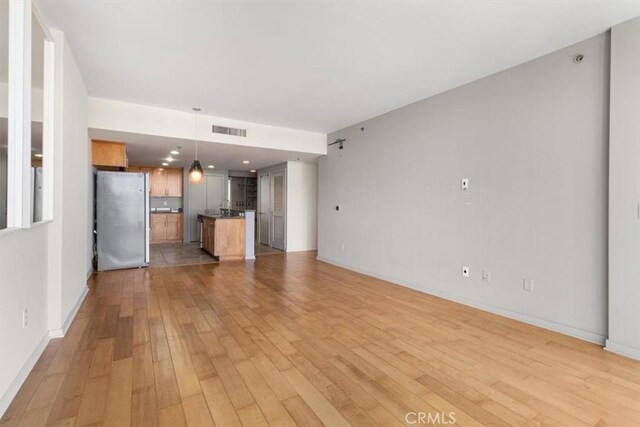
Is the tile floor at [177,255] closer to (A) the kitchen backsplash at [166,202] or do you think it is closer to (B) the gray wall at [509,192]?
(A) the kitchen backsplash at [166,202]

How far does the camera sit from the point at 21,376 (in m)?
2.04

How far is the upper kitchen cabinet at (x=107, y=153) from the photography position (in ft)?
17.6

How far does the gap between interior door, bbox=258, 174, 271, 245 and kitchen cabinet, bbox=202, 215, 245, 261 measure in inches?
85.5

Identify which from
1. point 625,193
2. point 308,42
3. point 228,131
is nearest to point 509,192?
point 625,193

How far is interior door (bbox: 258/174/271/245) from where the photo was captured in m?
9.02

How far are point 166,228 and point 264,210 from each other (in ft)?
9.79

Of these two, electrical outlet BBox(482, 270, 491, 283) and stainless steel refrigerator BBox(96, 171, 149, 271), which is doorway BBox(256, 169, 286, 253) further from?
electrical outlet BBox(482, 270, 491, 283)

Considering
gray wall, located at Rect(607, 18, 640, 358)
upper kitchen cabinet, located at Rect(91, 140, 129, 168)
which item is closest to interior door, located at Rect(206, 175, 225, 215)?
upper kitchen cabinet, located at Rect(91, 140, 129, 168)

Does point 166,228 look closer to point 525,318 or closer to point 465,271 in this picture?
point 465,271

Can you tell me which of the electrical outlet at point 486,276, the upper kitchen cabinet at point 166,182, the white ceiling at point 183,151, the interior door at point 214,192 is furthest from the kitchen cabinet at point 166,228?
the electrical outlet at point 486,276

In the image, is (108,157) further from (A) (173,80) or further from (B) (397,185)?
(B) (397,185)

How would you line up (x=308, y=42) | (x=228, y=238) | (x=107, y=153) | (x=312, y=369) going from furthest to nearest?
(x=228, y=238) → (x=107, y=153) → (x=308, y=42) → (x=312, y=369)

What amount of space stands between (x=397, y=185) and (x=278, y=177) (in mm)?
4309

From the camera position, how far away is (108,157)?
5441 millimetres
